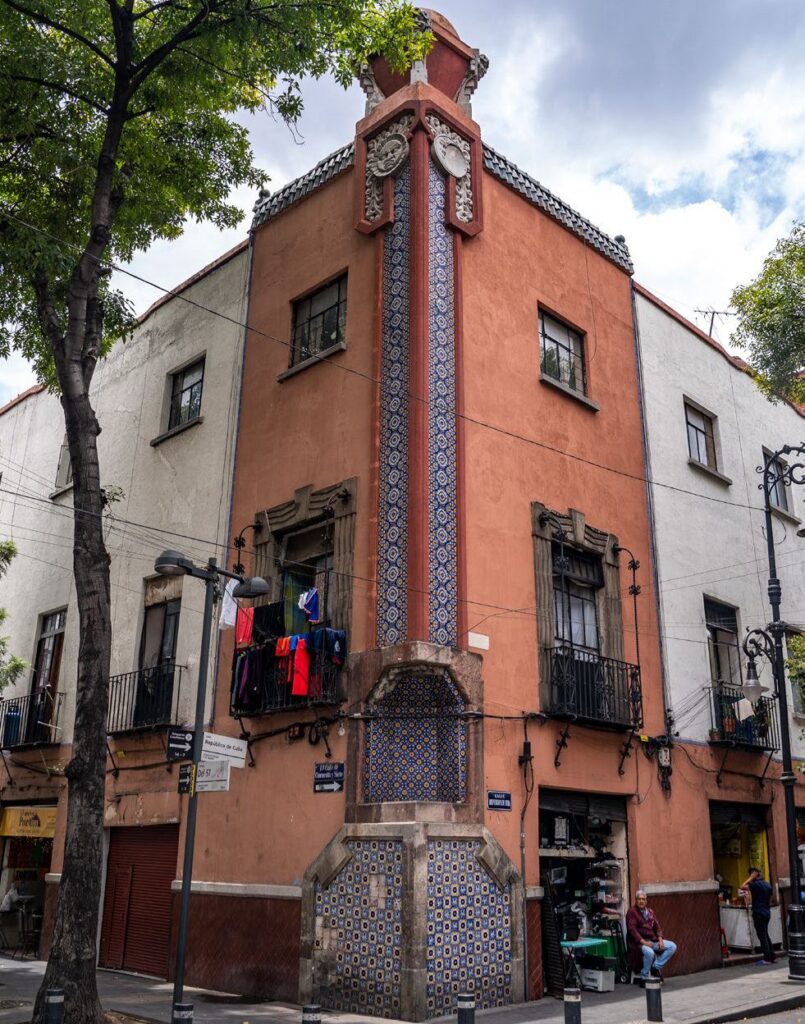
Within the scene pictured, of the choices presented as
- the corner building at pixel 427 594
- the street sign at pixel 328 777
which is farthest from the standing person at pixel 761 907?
the street sign at pixel 328 777

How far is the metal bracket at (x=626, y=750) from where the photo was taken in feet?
48.1

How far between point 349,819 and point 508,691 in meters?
2.80

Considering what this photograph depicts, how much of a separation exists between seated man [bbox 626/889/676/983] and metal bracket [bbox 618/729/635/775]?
73.8 inches

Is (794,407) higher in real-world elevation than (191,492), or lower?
higher

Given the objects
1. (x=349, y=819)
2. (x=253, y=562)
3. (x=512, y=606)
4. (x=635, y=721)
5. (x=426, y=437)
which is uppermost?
(x=426, y=437)

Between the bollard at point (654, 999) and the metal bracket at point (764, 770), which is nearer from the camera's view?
the bollard at point (654, 999)

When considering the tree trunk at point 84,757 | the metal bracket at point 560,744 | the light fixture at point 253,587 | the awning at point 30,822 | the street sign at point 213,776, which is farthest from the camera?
the awning at point 30,822

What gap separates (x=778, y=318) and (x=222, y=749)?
1254 centimetres

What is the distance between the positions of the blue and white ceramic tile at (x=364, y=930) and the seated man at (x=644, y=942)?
12.9ft

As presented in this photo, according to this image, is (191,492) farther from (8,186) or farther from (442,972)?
(442,972)

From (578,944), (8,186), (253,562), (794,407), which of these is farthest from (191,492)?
(794,407)

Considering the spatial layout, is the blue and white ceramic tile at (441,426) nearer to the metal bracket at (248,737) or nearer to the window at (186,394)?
the metal bracket at (248,737)

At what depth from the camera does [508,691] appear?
43.5 ft

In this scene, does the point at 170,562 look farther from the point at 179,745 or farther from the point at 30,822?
the point at 30,822
